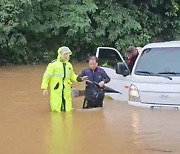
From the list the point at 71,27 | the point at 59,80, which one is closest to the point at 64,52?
the point at 59,80

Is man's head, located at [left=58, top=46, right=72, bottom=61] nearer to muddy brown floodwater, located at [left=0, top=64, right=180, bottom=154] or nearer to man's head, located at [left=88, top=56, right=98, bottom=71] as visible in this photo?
man's head, located at [left=88, top=56, right=98, bottom=71]

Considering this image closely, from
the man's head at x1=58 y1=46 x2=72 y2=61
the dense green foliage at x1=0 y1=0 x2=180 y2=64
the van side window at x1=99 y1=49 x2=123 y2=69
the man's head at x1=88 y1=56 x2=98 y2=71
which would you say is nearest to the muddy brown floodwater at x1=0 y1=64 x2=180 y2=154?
the man's head at x1=88 y1=56 x2=98 y2=71

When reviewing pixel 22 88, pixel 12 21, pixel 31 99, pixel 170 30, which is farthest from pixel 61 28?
pixel 31 99

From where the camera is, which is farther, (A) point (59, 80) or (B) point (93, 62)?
(A) point (59, 80)

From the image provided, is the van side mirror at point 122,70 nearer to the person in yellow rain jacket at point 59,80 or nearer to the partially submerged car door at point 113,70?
the partially submerged car door at point 113,70

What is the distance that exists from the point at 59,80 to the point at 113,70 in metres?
1.27

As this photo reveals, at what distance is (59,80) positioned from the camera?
10844 millimetres

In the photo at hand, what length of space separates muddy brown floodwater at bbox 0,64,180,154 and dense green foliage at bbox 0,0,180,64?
8781mm

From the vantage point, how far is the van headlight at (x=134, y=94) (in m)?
9.78

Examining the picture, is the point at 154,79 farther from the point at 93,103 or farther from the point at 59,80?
the point at 59,80

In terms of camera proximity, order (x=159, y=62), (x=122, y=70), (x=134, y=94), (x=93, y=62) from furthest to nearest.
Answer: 1. (x=93, y=62)
2. (x=122, y=70)
3. (x=159, y=62)
4. (x=134, y=94)

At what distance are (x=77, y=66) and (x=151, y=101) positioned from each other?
12032 millimetres

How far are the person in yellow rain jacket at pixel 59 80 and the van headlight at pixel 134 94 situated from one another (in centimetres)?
Result: 155

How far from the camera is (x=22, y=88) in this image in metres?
15.3
